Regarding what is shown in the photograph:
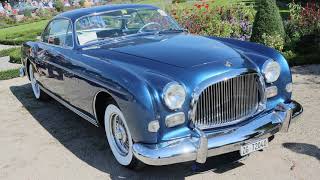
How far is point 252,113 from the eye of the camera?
4520mm

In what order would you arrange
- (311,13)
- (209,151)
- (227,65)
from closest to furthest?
(209,151) < (227,65) < (311,13)

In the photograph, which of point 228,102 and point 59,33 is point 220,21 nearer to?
point 59,33

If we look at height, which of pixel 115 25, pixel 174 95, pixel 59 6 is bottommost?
pixel 59 6

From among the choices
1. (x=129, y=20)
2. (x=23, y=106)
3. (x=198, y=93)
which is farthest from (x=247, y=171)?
(x=23, y=106)

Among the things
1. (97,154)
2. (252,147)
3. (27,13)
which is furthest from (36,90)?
(27,13)

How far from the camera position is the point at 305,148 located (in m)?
4.84

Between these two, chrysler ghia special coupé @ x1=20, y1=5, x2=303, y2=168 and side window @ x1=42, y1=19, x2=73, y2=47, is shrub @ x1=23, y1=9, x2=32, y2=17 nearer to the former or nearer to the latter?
side window @ x1=42, y1=19, x2=73, y2=47

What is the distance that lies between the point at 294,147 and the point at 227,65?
130cm

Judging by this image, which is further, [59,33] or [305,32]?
[305,32]

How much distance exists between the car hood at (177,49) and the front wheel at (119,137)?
2.30 feet

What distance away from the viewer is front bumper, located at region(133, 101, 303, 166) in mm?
3984

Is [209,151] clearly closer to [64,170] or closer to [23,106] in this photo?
[64,170]

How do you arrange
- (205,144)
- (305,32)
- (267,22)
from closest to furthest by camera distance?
(205,144) < (267,22) < (305,32)

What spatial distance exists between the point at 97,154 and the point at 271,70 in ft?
7.19
